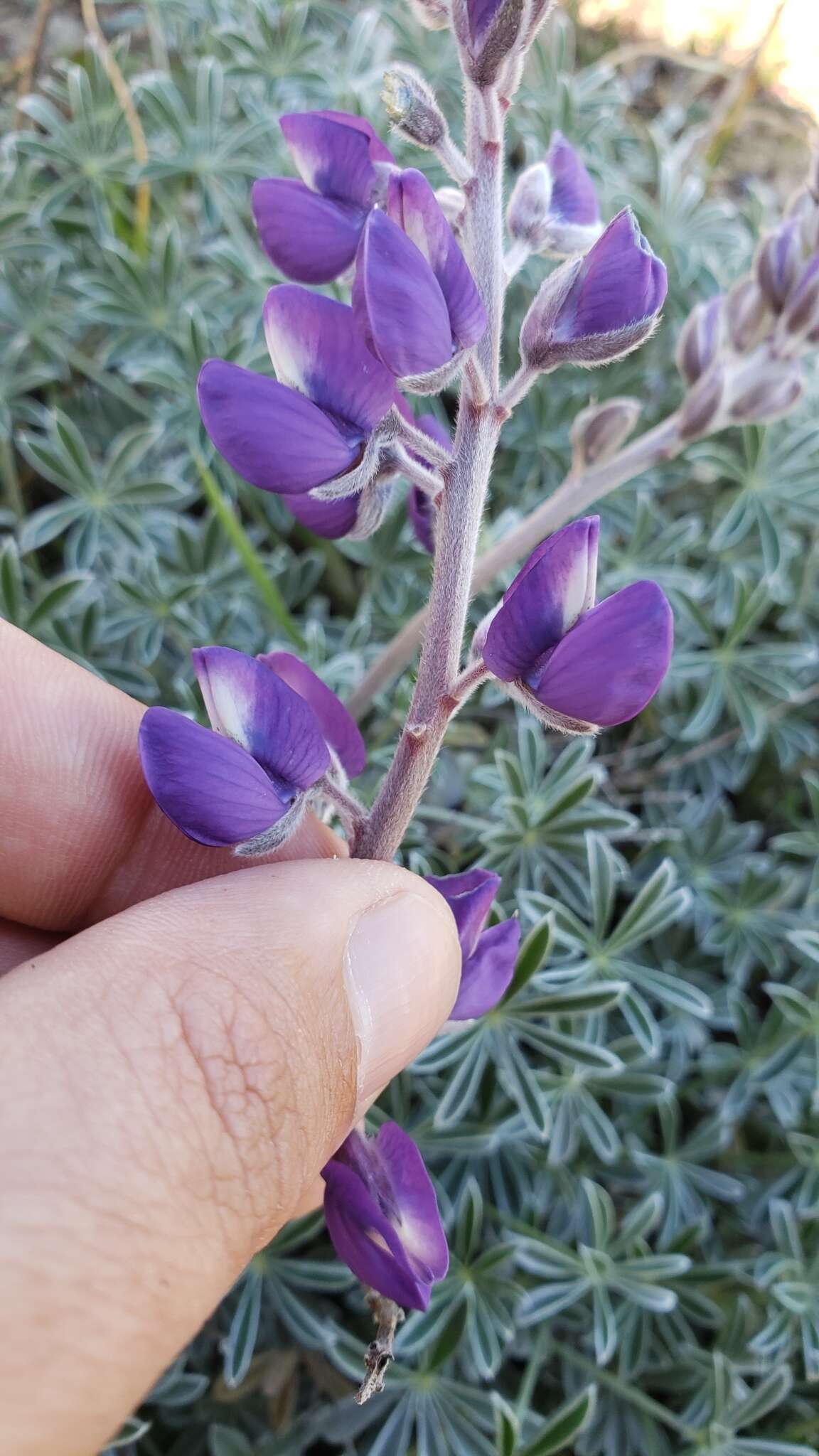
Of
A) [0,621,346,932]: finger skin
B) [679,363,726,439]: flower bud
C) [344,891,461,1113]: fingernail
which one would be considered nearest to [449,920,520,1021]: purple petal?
[344,891,461,1113]: fingernail

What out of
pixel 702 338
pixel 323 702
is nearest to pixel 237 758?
pixel 323 702

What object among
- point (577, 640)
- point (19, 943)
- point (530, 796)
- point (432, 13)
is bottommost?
point (19, 943)

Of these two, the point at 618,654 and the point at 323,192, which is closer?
the point at 618,654

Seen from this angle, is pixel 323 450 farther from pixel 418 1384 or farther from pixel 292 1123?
pixel 418 1384

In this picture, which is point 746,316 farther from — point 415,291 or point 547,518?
point 415,291

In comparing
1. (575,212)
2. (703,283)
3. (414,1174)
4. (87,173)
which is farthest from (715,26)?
(414,1174)

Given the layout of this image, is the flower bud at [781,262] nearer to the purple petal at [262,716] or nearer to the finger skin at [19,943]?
the purple petal at [262,716]
